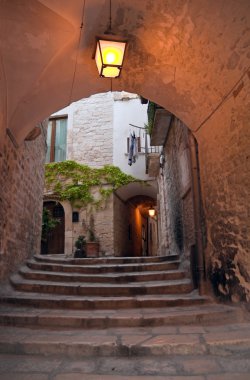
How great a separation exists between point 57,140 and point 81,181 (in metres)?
2.45

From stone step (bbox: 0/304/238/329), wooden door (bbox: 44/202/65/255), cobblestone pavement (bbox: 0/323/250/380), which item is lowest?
cobblestone pavement (bbox: 0/323/250/380)

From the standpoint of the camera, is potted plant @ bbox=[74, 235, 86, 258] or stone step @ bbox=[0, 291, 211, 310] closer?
stone step @ bbox=[0, 291, 211, 310]

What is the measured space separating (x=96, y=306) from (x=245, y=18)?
3.89 metres

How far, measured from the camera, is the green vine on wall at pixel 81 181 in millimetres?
11352

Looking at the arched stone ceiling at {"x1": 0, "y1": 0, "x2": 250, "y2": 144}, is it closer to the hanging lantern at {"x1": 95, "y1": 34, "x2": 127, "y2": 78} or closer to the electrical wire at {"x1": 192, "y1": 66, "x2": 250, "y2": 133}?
the electrical wire at {"x1": 192, "y1": 66, "x2": 250, "y2": 133}

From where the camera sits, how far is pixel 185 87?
415 centimetres

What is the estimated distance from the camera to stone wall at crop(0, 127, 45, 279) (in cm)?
452

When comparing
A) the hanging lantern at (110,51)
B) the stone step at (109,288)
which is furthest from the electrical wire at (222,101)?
the stone step at (109,288)

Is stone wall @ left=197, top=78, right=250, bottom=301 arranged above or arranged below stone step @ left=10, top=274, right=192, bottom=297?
above

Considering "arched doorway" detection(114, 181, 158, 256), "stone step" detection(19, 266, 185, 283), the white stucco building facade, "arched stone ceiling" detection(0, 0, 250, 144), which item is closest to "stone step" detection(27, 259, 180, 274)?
"stone step" detection(19, 266, 185, 283)

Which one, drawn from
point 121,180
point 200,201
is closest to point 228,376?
point 200,201

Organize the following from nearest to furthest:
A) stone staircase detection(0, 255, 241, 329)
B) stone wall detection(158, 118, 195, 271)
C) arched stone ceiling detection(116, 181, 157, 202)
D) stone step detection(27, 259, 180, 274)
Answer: stone staircase detection(0, 255, 241, 329), stone wall detection(158, 118, 195, 271), stone step detection(27, 259, 180, 274), arched stone ceiling detection(116, 181, 157, 202)

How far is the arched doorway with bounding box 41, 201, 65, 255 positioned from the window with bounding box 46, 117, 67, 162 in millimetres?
1991

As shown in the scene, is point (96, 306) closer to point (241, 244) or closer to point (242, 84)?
point (241, 244)
